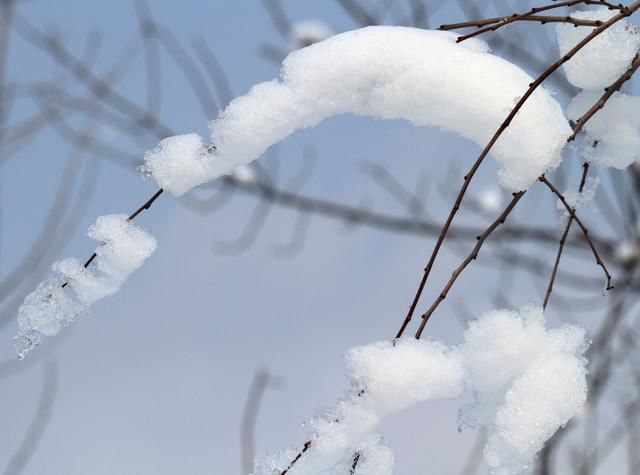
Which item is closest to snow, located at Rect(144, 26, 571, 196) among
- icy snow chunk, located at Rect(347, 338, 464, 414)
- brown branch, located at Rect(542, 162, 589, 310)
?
brown branch, located at Rect(542, 162, 589, 310)

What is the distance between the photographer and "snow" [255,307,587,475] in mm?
838

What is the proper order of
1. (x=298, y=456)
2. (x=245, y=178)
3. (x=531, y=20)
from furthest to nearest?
(x=245, y=178)
(x=531, y=20)
(x=298, y=456)

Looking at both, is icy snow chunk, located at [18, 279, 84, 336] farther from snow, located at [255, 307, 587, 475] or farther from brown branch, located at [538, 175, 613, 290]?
brown branch, located at [538, 175, 613, 290]

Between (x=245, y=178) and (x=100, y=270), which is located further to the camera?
(x=245, y=178)

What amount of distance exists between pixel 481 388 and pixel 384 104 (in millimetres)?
364

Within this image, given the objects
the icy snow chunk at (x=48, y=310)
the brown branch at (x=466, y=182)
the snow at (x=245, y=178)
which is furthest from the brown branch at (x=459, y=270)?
the snow at (x=245, y=178)

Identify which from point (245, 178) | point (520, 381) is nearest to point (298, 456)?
point (520, 381)

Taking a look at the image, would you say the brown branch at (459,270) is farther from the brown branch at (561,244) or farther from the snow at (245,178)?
the snow at (245,178)

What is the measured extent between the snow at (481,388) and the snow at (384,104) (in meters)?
0.19

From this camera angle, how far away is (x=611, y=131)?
1.09 m

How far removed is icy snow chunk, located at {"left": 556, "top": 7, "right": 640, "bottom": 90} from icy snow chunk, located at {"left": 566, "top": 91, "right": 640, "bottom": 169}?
4 centimetres

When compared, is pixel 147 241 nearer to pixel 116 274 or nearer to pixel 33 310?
pixel 116 274

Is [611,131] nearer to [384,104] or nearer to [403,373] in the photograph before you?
[384,104]

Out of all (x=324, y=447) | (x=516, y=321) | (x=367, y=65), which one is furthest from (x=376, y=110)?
(x=324, y=447)
